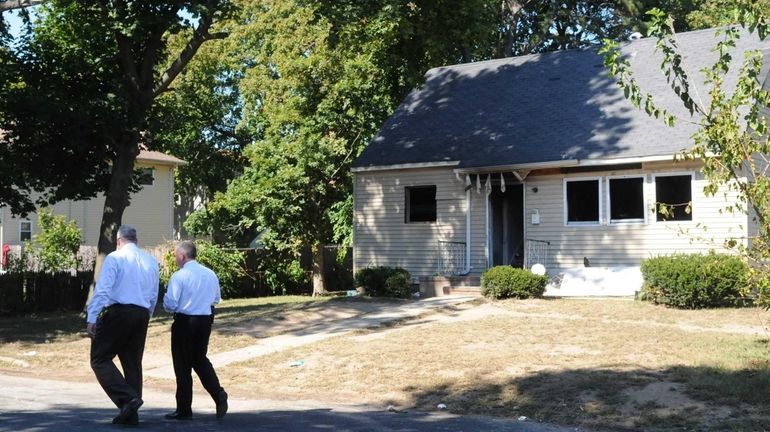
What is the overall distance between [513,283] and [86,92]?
9.85 m

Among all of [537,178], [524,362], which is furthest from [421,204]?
[524,362]

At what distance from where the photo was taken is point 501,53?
36344mm

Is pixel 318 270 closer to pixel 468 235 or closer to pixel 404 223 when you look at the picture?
pixel 404 223

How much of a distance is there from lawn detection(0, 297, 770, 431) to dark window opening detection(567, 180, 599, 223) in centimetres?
376

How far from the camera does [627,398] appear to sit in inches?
381

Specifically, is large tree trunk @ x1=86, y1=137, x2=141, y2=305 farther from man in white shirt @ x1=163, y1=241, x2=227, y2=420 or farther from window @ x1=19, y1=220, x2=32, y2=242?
window @ x1=19, y1=220, x2=32, y2=242

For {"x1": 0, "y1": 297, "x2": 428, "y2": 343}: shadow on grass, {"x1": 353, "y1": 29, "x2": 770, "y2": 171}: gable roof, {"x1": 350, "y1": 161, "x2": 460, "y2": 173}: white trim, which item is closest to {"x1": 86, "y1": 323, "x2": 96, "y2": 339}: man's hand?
{"x1": 0, "y1": 297, "x2": 428, "y2": 343}: shadow on grass

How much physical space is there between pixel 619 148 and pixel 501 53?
16873mm

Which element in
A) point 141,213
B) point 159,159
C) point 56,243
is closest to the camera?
point 56,243

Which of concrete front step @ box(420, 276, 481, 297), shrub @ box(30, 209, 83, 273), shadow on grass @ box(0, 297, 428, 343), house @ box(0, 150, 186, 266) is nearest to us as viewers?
shadow on grass @ box(0, 297, 428, 343)

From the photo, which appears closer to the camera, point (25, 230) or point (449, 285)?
point (449, 285)

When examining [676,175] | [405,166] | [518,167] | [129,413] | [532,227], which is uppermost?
[405,166]

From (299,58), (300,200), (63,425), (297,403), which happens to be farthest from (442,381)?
(299,58)

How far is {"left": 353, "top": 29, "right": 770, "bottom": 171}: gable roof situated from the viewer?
20734mm
